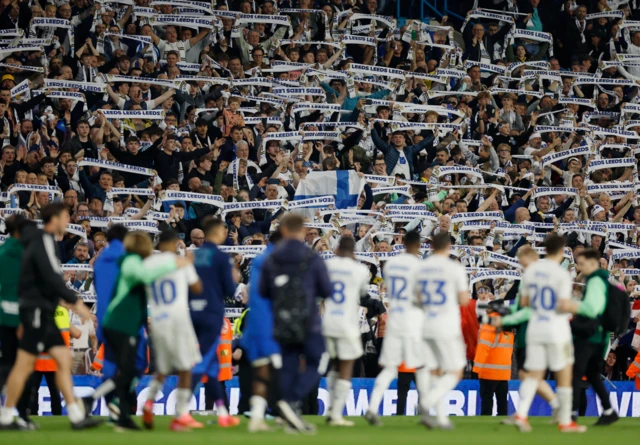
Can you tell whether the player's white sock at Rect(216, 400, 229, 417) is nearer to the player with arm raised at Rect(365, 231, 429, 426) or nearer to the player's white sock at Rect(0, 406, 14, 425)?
the player with arm raised at Rect(365, 231, 429, 426)

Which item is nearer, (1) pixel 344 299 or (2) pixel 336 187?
(1) pixel 344 299

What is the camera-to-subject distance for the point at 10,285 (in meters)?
13.4

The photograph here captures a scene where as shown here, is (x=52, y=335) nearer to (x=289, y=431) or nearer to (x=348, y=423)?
(x=289, y=431)

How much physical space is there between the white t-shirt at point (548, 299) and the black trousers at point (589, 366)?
5.08ft

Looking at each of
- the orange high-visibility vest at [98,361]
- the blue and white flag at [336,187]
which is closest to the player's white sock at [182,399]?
the orange high-visibility vest at [98,361]

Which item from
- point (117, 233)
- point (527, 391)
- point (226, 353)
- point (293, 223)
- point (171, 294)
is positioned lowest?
point (226, 353)

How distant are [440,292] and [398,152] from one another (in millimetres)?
12203

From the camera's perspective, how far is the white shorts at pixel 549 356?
13586 mm

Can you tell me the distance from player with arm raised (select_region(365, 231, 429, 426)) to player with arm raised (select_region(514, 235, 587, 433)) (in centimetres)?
117

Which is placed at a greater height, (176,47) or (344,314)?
(176,47)

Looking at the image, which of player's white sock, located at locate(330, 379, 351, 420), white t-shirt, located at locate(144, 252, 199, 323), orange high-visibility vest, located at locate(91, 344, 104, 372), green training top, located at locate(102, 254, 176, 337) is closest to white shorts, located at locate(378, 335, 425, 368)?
player's white sock, located at locate(330, 379, 351, 420)

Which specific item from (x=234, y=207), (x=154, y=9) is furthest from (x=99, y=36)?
(x=234, y=207)

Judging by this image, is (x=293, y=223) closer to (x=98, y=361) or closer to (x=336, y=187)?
(x=98, y=361)

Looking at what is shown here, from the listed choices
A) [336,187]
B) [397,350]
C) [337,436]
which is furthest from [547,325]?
[336,187]
